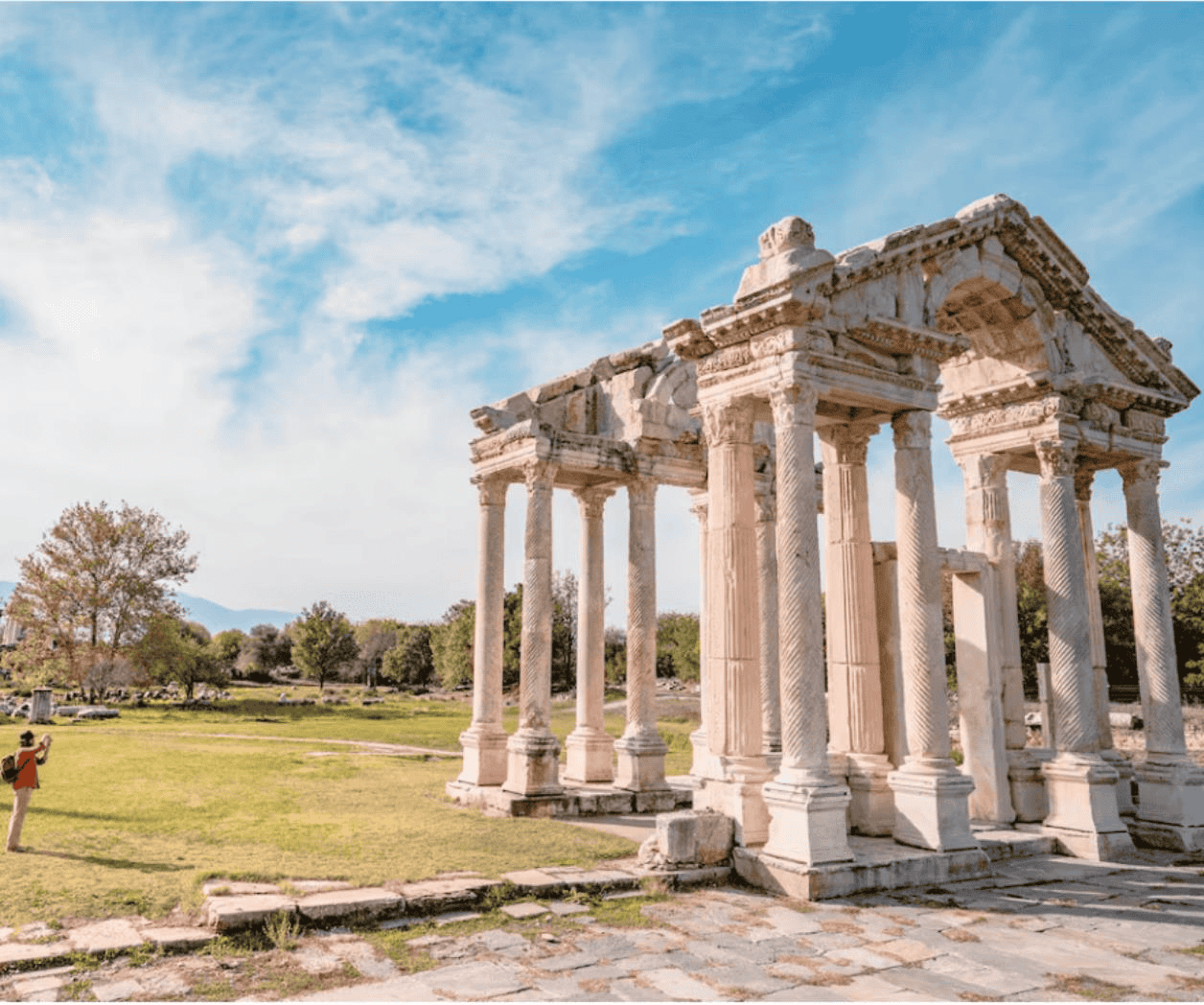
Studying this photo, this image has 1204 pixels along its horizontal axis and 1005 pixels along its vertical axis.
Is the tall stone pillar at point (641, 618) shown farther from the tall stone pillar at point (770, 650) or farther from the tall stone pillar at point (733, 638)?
the tall stone pillar at point (733, 638)

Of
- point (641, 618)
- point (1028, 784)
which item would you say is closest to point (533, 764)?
point (641, 618)

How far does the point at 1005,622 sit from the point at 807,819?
650cm

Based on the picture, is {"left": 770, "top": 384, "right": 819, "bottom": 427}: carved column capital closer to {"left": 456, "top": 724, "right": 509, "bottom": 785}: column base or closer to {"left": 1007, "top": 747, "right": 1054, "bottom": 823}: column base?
{"left": 1007, "top": 747, "right": 1054, "bottom": 823}: column base

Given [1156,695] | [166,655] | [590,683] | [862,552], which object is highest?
[862,552]

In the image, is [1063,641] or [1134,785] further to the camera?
[1134,785]

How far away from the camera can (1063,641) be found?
13695mm

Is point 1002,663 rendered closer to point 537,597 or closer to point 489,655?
point 537,597

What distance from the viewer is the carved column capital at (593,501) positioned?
19.1 meters

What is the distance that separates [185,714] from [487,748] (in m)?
24.5

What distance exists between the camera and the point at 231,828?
490 inches

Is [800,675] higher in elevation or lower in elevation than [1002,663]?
lower

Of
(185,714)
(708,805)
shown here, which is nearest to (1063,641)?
Answer: (708,805)

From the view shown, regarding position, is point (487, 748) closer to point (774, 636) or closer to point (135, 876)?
point (774, 636)

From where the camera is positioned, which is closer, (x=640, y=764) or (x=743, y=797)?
(x=743, y=797)
